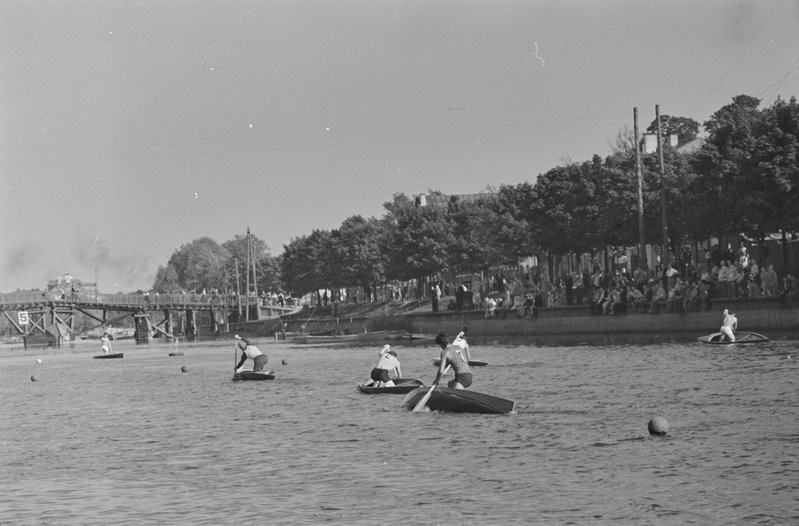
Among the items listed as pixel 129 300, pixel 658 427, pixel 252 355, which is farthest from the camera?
pixel 129 300

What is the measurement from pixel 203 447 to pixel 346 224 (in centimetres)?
12572

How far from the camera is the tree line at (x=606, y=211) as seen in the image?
54656mm

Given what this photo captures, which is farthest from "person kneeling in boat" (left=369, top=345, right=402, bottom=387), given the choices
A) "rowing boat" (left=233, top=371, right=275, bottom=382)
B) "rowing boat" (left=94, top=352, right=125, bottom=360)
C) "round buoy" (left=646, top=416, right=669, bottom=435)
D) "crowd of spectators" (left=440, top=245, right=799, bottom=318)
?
"rowing boat" (left=94, top=352, right=125, bottom=360)

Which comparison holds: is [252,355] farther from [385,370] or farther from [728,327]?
[728,327]

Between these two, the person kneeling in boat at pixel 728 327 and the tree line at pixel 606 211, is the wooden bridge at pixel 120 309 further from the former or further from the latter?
the person kneeling in boat at pixel 728 327

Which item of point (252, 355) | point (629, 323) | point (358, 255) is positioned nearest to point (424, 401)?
point (252, 355)

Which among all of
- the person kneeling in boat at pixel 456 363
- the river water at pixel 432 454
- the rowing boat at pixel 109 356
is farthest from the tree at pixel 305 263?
the person kneeling in boat at pixel 456 363

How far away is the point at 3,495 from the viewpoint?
19.7 meters

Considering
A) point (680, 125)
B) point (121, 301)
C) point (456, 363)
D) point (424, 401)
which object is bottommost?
Answer: point (424, 401)

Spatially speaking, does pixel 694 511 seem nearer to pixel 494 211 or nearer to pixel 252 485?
pixel 252 485

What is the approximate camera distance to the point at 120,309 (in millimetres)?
154500

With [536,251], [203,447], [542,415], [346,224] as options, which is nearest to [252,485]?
[203,447]

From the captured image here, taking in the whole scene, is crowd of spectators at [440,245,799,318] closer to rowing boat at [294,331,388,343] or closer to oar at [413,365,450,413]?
rowing boat at [294,331,388,343]

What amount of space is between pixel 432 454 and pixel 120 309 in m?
138
